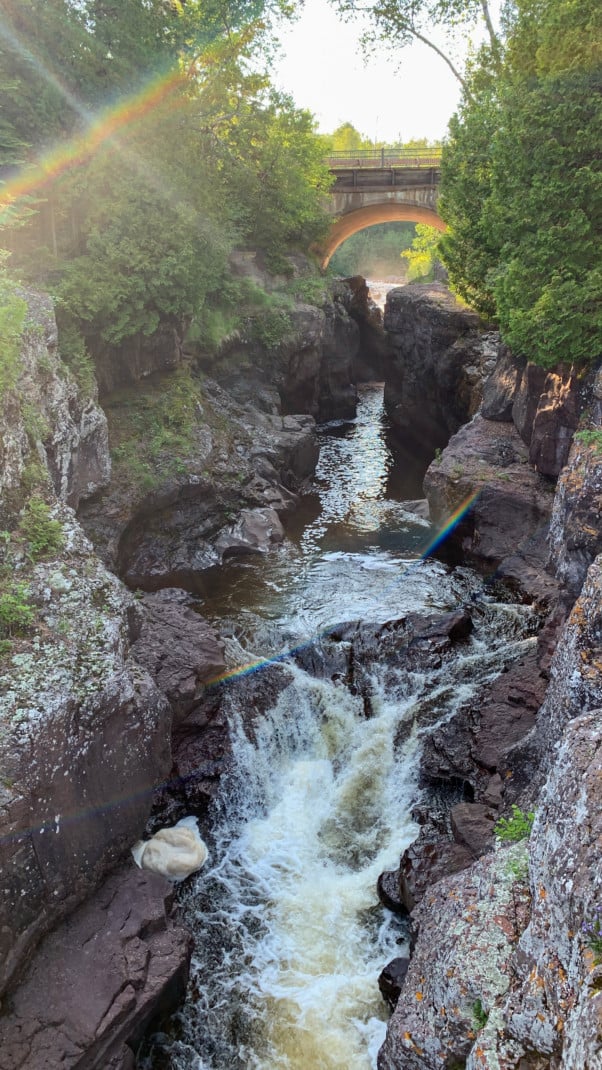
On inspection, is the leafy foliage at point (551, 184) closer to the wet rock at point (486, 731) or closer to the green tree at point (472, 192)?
the green tree at point (472, 192)

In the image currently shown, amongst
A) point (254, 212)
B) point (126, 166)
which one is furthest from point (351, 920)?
A: point (254, 212)

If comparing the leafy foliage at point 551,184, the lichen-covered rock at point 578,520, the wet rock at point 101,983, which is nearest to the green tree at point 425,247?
the leafy foliage at point 551,184

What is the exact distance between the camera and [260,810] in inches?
410

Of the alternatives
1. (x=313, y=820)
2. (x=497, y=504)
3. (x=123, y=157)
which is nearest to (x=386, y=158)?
(x=123, y=157)

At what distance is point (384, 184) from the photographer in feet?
95.1

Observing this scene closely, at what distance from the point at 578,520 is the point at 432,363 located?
16.7 m

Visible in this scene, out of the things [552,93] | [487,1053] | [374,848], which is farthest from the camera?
[552,93]

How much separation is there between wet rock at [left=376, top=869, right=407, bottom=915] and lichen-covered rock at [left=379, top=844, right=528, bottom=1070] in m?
2.12

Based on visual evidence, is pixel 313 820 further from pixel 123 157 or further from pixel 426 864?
pixel 123 157

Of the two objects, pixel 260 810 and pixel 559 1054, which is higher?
pixel 559 1054

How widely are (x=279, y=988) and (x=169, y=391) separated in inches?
549

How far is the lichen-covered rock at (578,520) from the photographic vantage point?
869 centimetres

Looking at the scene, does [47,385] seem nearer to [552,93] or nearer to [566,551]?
[566,551]

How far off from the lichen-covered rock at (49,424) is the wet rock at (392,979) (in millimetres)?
7603
